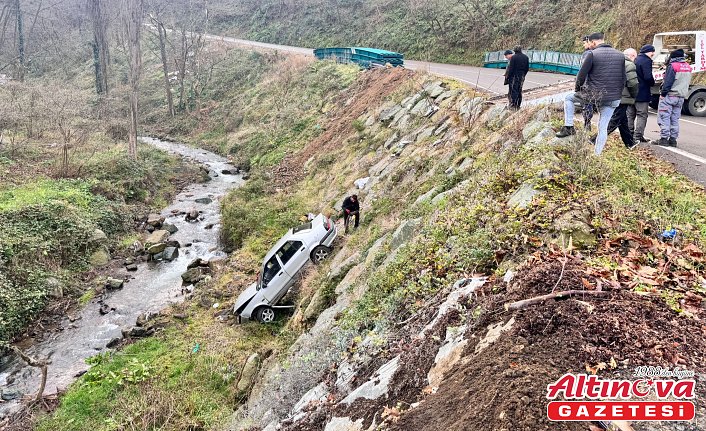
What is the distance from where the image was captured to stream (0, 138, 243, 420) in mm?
10391

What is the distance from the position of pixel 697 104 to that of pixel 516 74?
561 centimetres

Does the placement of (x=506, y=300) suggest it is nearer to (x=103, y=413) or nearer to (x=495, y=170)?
(x=495, y=170)

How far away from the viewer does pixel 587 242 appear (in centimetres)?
515

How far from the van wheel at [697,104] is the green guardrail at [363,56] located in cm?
1651

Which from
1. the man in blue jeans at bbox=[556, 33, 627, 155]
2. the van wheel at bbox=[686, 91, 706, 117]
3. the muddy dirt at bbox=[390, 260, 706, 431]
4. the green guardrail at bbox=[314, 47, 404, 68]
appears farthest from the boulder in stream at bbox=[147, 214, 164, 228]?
the van wheel at bbox=[686, 91, 706, 117]

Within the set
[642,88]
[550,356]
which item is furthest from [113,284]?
[642,88]

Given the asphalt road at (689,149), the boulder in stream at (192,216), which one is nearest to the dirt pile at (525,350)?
the asphalt road at (689,149)

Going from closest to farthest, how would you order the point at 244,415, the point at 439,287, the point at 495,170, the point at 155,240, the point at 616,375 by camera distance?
the point at 616,375
the point at 439,287
the point at 244,415
the point at 495,170
the point at 155,240

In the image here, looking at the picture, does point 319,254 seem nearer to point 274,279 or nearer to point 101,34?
point 274,279

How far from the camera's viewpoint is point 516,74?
10.9 m

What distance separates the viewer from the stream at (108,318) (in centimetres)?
1039

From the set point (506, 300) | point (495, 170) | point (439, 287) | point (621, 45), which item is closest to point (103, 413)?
point (439, 287)

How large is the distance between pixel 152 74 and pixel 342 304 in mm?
46762

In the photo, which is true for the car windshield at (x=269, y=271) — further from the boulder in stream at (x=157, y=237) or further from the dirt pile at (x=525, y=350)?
the boulder in stream at (x=157, y=237)
